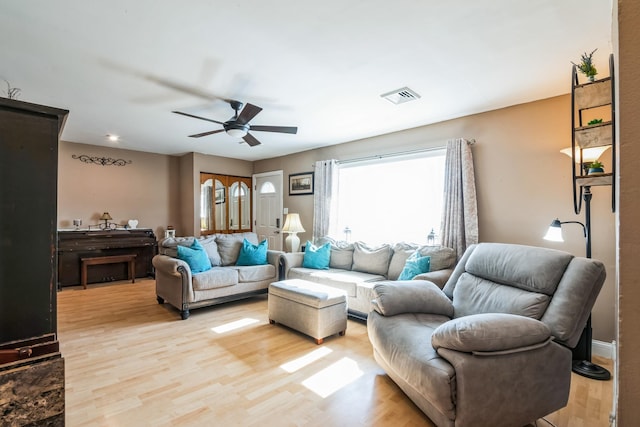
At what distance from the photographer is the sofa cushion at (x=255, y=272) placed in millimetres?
4012

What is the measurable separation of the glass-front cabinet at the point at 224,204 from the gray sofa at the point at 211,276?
193 centimetres

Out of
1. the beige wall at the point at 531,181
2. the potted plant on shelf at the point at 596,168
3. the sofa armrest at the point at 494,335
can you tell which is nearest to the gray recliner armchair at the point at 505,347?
the sofa armrest at the point at 494,335

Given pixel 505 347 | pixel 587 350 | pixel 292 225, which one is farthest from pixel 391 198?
pixel 505 347

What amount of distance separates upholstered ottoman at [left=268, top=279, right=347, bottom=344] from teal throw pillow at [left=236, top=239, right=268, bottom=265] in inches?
42.7

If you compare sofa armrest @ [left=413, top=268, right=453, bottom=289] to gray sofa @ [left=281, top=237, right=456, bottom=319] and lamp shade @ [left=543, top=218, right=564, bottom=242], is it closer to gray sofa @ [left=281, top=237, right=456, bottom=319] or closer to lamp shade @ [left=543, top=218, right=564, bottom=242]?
gray sofa @ [left=281, top=237, right=456, bottom=319]

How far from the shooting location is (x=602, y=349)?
271cm

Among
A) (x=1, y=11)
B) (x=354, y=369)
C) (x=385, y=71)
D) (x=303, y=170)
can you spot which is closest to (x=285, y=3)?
(x=385, y=71)

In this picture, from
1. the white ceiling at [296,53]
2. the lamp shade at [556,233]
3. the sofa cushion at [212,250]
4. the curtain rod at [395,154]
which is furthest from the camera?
the sofa cushion at [212,250]

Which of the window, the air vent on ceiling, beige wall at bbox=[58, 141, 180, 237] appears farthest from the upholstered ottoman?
beige wall at bbox=[58, 141, 180, 237]

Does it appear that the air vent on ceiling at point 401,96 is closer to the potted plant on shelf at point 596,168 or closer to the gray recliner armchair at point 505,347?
the potted plant on shelf at point 596,168

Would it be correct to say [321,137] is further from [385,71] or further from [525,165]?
[525,165]

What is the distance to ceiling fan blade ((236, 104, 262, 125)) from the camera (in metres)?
2.69

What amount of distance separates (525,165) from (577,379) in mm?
1994

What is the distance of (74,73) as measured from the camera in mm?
2586
